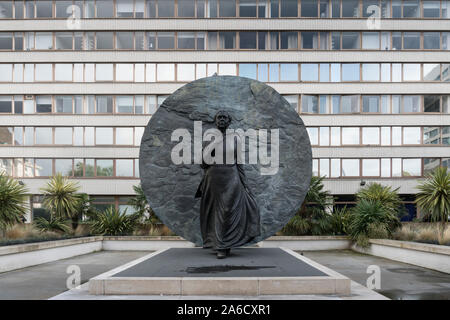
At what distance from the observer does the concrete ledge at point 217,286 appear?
6957 millimetres

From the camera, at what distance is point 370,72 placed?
1192 inches

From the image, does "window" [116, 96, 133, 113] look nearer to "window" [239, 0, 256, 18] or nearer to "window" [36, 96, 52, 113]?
"window" [36, 96, 52, 113]

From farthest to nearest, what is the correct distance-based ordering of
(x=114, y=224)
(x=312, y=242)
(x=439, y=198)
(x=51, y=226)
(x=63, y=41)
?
(x=63, y=41), (x=114, y=224), (x=51, y=226), (x=312, y=242), (x=439, y=198)

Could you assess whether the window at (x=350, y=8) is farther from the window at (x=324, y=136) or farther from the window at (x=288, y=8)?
the window at (x=324, y=136)

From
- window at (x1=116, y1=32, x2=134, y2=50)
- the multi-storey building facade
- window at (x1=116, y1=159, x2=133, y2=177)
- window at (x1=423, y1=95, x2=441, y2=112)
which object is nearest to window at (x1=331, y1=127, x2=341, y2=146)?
the multi-storey building facade

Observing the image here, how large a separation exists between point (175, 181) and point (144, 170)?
803 mm

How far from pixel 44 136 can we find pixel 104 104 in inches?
193

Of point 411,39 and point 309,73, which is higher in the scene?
point 411,39

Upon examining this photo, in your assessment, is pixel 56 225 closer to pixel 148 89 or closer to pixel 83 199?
pixel 83 199

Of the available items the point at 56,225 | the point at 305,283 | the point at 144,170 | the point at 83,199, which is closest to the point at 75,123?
the point at 83,199

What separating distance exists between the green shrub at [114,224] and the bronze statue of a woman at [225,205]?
1166cm

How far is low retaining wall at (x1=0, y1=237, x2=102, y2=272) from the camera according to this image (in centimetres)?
1188

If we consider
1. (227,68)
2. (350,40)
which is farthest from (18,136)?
(350,40)

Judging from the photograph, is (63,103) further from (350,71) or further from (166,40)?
(350,71)
